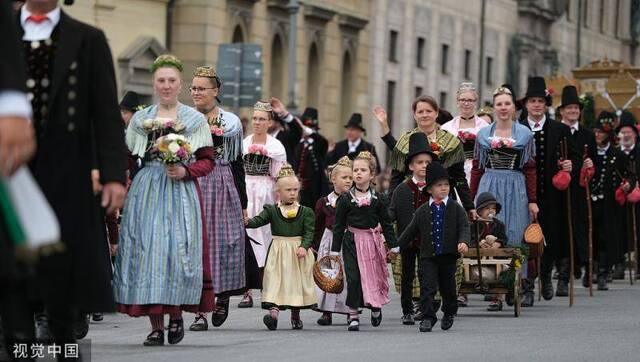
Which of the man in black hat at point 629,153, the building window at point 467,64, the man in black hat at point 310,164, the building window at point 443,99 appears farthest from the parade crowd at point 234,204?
the building window at point 467,64

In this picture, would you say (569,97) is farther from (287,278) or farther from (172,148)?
(172,148)

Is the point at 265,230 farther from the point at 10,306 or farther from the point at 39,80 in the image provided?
the point at 10,306

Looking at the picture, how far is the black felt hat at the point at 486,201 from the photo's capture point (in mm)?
18406

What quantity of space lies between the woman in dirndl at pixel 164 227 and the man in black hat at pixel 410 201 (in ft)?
10.0

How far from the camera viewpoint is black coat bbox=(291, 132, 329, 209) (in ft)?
89.5

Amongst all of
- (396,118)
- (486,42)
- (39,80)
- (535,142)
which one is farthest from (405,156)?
(486,42)

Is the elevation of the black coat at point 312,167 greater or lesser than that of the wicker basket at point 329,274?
greater

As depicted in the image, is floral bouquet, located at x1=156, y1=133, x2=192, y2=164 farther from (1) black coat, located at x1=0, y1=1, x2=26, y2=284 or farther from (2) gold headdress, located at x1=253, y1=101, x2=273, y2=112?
(2) gold headdress, located at x1=253, y1=101, x2=273, y2=112

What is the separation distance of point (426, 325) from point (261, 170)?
464 cm

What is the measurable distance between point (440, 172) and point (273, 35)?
32126mm

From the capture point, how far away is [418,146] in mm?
16953

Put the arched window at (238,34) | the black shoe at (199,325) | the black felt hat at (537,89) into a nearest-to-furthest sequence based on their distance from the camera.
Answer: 1. the black shoe at (199,325)
2. the black felt hat at (537,89)
3. the arched window at (238,34)

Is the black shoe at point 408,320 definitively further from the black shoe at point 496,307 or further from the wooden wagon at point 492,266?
the black shoe at point 496,307

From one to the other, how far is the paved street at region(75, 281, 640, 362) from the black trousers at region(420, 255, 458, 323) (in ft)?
0.73
